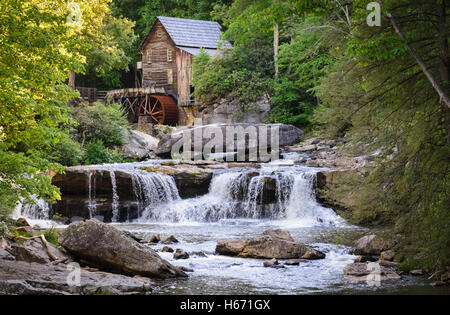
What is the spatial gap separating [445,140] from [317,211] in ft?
32.5

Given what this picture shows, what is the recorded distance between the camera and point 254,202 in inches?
736

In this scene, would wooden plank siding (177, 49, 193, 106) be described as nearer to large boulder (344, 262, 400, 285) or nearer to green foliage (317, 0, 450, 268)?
green foliage (317, 0, 450, 268)

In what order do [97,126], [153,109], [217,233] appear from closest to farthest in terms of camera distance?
[217,233], [97,126], [153,109]

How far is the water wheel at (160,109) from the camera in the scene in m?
37.1

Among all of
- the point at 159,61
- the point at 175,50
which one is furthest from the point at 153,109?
the point at 175,50

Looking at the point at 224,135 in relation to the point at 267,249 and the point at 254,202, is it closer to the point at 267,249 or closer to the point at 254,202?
the point at 254,202

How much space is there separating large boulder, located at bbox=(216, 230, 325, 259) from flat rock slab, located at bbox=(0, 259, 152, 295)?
306cm

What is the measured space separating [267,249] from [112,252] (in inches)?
138

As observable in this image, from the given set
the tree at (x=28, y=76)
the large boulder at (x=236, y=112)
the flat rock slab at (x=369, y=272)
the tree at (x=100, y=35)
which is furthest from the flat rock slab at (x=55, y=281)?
the large boulder at (x=236, y=112)

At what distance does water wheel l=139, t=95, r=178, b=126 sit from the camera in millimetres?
37094

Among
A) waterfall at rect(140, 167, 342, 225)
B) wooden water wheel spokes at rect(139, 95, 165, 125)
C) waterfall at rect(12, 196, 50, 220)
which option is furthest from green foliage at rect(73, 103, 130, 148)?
wooden water wheel spokes at rect(139, 95, 165, 125)

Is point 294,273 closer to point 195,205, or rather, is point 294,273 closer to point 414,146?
point 414,146
